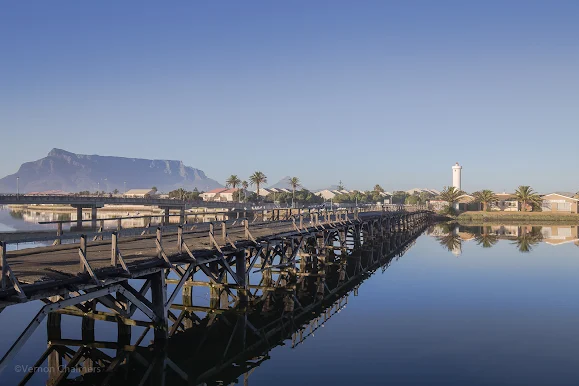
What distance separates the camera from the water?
1461 cm

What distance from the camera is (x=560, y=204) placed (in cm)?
12338

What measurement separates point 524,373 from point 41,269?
14641 millimetres

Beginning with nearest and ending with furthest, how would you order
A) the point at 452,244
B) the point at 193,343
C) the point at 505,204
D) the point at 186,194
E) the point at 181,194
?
the point at 193,343 → the point at 452,244 → the point at 505,204 → the point at 181,194 → the point at 186,194

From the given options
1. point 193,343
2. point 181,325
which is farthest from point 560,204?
point 193,343

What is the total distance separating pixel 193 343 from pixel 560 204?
129802 millimetres

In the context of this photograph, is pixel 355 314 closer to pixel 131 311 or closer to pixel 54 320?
pixel 131 311

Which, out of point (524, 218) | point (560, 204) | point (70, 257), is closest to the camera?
point (70, 257)

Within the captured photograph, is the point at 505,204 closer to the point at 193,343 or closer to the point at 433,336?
the point at 433,336

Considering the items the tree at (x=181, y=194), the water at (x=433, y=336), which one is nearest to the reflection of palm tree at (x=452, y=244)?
the water at (x=433, y=336)

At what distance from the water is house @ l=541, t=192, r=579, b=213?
333 ft

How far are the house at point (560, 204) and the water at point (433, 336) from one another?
102 meters

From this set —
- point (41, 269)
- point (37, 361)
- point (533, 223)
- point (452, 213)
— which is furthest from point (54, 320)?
point (452, 213)

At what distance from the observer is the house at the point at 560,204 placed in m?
122

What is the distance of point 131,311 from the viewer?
49.0 ft
